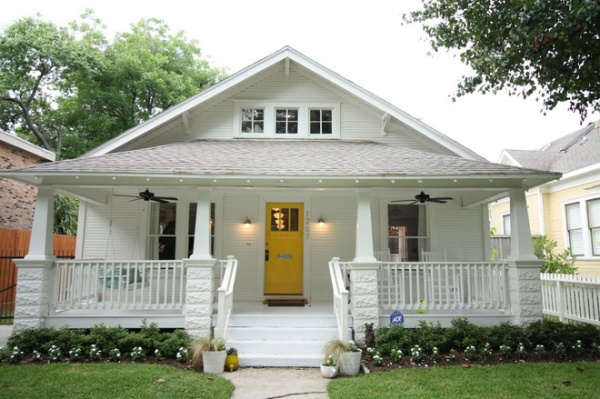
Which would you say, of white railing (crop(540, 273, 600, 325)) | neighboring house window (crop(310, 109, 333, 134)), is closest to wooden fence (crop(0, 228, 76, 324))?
neighboring house window (crop(310, 109, 333, 134))

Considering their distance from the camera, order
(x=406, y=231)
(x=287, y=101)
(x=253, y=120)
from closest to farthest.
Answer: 1. (x=406, y=231)
2. (x=287, y=101)
3. (x=253, y=120)

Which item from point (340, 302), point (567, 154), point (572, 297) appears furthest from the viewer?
point (567, 154)

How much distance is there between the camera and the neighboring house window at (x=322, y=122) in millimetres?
10570

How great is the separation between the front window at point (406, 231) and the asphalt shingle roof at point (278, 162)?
5.38 ft

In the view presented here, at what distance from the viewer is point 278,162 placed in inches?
314

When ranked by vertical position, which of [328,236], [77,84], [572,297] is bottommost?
[572,297]

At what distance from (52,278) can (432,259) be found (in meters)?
7.74

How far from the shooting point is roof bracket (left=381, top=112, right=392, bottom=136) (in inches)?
400

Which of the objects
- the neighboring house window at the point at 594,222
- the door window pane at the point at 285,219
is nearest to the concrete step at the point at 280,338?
the door window pane at the point at 285,219

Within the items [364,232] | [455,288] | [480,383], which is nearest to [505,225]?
[455,288]

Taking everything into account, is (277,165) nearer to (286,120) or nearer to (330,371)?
(286,120)

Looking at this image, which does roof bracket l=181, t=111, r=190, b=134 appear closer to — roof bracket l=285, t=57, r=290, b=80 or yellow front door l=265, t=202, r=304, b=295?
roof bracket l=285, t=57, r=290, b=80

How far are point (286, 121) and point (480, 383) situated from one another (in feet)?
23.5

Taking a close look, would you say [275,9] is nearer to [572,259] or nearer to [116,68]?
[116,68]
